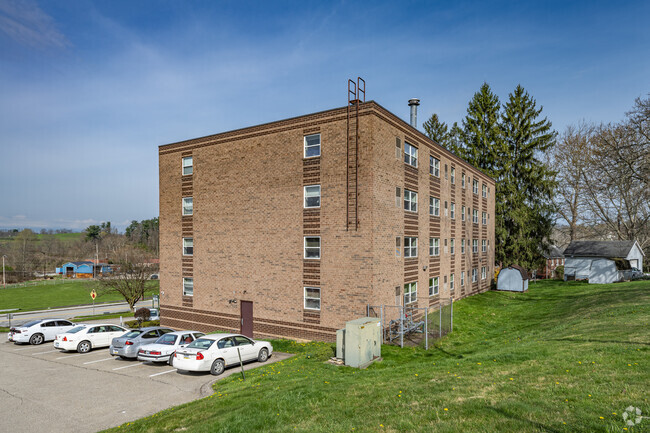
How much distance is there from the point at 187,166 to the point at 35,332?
13.8 m

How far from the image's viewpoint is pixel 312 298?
21922mm

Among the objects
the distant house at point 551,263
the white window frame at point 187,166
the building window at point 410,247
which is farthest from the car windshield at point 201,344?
the distant house at point 551,263

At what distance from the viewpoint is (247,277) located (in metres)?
24.5

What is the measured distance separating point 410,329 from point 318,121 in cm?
1218

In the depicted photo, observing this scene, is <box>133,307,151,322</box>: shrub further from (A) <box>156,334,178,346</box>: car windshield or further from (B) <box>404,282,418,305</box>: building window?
(B) <box>404,282,418,305</box>: building window

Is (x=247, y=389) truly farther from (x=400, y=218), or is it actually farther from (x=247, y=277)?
(x=400, y=218)

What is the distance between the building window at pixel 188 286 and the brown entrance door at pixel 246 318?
4.78 meters

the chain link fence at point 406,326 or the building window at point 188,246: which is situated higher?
the building window at point 188,246

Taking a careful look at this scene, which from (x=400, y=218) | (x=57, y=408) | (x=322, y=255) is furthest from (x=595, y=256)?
(x=57, y=408)

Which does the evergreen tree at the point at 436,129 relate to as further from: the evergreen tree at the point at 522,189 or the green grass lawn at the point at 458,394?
the green grass lawn at the point at 458,394

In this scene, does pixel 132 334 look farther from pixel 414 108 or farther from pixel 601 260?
pixel 601 260

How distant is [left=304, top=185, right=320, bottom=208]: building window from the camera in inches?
869

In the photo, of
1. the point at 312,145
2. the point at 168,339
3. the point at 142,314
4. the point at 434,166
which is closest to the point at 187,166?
the point at 312,145

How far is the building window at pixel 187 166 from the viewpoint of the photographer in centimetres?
2773
